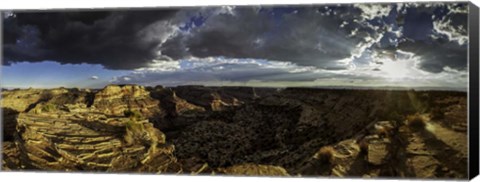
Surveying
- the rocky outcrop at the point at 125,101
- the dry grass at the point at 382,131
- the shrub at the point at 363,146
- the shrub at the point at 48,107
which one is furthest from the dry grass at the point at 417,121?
the shrub at the point at 48,107

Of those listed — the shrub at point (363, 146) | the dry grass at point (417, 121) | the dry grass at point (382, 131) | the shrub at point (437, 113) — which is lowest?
the shrub at point (363, 146)

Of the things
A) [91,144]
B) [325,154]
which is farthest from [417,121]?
[91,144]

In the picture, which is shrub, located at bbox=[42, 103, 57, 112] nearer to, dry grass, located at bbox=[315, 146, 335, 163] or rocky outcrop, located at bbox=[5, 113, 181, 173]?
rocky outcrop, located at bbox=[5, 113, 181, 173]

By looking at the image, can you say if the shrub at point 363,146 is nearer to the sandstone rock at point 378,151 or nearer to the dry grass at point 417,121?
the sandstone rock at point 378,151

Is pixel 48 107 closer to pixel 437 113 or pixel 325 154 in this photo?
pixel 325 154

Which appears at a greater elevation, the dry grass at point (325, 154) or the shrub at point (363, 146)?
the shrub at point (363, 146)

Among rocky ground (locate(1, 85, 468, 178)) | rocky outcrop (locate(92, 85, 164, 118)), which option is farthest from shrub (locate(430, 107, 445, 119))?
rocky outcrop (locate(92, 85, 164, 118))

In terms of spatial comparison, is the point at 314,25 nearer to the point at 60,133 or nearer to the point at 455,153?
the point at 455,153

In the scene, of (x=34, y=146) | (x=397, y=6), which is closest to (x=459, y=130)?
(x=397, y=6)
